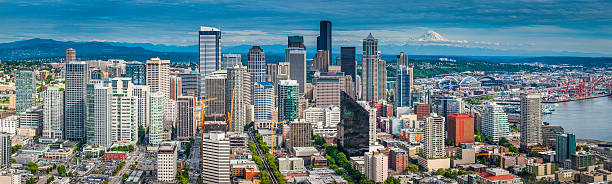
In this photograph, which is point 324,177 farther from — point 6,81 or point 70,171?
point 6,81

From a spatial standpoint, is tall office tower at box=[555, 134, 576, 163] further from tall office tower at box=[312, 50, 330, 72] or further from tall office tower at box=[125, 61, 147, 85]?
tall office tower at box=[312, 50, 330, 72]

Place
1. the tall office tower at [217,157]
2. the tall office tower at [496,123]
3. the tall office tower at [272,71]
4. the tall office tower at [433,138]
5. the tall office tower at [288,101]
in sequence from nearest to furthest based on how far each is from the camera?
the tall office tower at [217,157]
the tall office tower at [433,138]
the tall office tower at [496,123]
the tall office tower at [288,101]
the tall office tower at [272,71]

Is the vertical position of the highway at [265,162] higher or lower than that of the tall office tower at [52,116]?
lower

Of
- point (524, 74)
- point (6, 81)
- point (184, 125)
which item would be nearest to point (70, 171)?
point (184, 125)

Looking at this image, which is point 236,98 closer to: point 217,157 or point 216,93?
point 216,93

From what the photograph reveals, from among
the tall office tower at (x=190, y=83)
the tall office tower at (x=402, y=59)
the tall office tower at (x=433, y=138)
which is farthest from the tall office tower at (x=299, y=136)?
the tall office tower at (x=402, y=59)

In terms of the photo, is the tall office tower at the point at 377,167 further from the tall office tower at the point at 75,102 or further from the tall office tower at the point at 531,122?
the tall office tower at the point at 75,102
